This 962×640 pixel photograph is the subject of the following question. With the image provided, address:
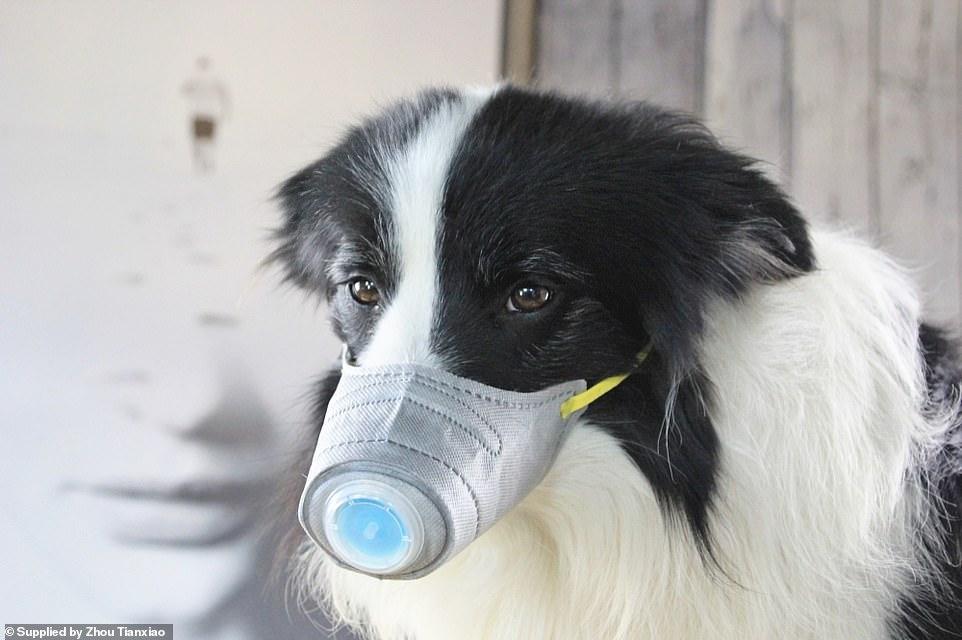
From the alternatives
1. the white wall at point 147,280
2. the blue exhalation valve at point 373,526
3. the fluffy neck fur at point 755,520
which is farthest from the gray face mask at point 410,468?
the white wall at point 147,280

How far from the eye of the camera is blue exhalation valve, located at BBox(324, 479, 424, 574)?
33.2 inches

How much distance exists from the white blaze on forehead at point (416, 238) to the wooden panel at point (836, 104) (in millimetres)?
1182

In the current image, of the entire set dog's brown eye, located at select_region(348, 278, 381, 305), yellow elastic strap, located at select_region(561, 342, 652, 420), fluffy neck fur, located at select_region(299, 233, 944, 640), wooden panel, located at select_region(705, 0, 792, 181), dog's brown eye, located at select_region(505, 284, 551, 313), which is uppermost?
wooden panel, located at select_region(705, 0, 792, 181)

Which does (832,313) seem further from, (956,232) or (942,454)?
(956,232)

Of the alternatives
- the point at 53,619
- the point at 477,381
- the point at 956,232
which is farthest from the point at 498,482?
the point at 956,232

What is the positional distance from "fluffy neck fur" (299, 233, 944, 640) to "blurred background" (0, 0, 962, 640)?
0.38m

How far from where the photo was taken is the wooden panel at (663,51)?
82.9 inches

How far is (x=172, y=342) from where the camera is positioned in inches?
70.0

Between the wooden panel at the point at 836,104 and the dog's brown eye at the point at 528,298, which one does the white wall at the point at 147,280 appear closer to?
the dog's brown eye at the point at 528,298

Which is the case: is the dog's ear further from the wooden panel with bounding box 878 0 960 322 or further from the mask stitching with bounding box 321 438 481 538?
the wooden panel with bounding box 878 0 960 322

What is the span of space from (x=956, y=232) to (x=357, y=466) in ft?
5.23

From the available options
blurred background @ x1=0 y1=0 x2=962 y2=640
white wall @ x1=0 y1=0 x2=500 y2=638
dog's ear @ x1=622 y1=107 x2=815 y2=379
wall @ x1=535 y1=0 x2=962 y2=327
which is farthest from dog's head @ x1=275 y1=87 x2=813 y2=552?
wall @ x1=535 y1=0 x2=962 y2=327

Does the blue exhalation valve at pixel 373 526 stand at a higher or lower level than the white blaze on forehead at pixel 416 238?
lower

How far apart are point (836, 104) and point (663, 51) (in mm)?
360
